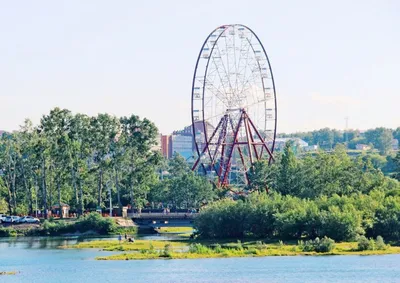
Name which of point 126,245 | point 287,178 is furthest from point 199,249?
point 287,178

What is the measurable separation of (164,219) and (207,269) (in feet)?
181

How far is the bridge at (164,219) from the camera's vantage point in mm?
A: 143250

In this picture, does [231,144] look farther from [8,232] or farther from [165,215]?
[8,232]

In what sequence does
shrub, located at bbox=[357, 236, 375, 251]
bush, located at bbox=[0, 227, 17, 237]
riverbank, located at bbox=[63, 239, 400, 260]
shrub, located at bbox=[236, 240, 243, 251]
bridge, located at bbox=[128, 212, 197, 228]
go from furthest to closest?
bridge, located at bbox=[128, 212, 197, 228] → bush, located at bbox=[0, 227, 17, 237] → shrub, located at bbox=[236, 240, 243, 251] → shrub, located at bbox=[357, 236, 375, 251] → riverbank, located at bbox=[63, 239, 400, 260]

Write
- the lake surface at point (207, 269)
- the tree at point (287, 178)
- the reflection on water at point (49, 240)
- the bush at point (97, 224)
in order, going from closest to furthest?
the lake surface at point (207, 269) → the reflection on water at point (49, 240) → the tree at point (287, 178) → the bush at point (97, 224)

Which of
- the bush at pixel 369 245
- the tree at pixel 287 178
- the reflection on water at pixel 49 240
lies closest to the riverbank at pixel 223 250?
the bush at pixel 369 245

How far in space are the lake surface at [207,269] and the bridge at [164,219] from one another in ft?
128

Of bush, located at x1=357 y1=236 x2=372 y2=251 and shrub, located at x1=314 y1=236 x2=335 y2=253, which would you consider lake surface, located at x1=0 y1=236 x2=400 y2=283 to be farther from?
bush, located at x1=357 y1=236 x2=372 y2=251

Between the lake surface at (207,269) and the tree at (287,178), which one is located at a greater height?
the tree at (287,178)

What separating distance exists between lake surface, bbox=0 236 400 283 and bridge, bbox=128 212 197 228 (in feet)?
128

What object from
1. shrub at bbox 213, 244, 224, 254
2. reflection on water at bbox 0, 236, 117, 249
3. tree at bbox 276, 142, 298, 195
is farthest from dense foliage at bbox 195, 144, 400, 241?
reflection on water at bbox 0, 236, 117, 249

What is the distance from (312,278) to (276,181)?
59406 millimetres

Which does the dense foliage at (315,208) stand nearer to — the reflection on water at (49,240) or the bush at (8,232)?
the reflection on water at (49,240)

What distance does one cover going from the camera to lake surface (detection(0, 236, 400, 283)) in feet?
272
